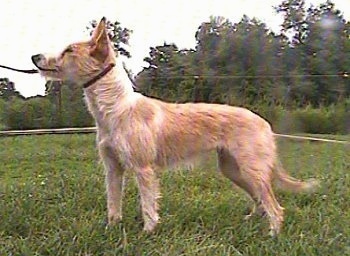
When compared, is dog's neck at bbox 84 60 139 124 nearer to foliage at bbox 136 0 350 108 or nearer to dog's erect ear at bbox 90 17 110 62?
dog's erect ear at bbox 90 17 110 62

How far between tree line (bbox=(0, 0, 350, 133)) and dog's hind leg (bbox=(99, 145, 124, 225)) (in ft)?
15.3

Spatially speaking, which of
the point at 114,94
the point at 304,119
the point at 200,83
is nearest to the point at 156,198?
the point at 114,94

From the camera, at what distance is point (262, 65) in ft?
34.5

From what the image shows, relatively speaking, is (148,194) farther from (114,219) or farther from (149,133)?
(149,133)

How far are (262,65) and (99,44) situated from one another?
6605 millimetres

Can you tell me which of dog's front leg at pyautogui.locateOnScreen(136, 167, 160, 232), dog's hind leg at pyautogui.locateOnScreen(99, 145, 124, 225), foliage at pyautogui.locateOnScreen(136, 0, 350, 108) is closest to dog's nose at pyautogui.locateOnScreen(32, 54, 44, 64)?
dog's hind leg at pyautogui.locateOnScreen(99, 145, 124, 225)

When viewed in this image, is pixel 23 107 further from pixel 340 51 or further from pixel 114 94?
pixel 114 94

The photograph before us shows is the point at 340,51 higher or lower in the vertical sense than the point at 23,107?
higher

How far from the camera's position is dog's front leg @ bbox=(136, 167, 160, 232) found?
429cm

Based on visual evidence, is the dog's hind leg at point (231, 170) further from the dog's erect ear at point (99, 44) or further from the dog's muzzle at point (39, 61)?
the dog's muzzle at point (39, 61)

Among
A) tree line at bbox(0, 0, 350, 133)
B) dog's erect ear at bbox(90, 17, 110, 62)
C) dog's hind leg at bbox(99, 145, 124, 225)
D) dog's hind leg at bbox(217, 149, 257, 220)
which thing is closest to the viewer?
dog's erect ear at bbox(90, 17, 110, 62)

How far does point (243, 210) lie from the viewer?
16.2 feet

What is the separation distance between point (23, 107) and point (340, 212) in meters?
10.4

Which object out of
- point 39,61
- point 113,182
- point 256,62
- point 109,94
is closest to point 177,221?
point 113,182
